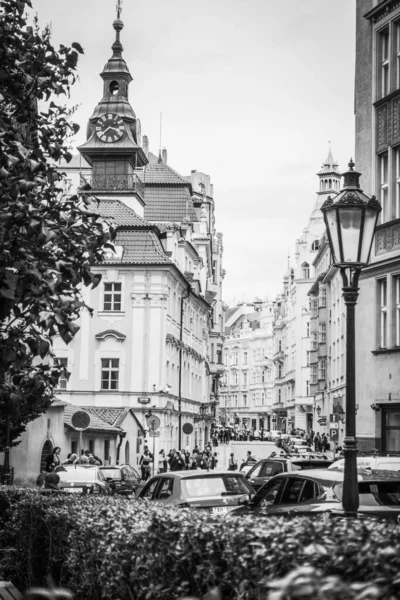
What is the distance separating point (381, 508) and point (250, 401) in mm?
167601

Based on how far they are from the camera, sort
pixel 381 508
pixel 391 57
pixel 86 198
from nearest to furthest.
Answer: pixel 86 198 < pixel 381 508 < pixel 391 57

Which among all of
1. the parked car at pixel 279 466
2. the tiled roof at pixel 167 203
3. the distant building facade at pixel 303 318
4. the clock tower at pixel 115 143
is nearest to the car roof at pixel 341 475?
the parked car at pixel 279 466

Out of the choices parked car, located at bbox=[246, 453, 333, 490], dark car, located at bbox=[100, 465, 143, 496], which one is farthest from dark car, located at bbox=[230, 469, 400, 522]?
dark car, located at bbox=[100, 465, 143, 496]

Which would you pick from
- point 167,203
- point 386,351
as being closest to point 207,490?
point 386,351

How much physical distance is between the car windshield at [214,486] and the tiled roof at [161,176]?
189 ft

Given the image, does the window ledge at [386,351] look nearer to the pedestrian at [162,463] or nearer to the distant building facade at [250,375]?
the pedestrian at [162,463]

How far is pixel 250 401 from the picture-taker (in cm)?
17975

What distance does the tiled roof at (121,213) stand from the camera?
55469 millimetres

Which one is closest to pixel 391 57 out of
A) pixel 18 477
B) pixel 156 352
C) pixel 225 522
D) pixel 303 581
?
pixel 18 477

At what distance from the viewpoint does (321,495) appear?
1368cm

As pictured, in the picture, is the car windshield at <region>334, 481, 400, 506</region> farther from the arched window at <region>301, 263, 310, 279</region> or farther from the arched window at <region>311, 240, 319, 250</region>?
the arched window at <region>301, 263, 310, 279</region>

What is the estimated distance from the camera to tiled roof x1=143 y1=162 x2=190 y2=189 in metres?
73.4

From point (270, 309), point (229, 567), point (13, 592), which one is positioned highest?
point (270, 309)

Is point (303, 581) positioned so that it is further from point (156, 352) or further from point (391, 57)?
point (156, 352)
